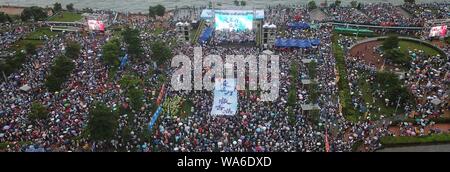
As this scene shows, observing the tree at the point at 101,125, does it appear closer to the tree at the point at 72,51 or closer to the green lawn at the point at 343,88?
the tree at the point at 72,51

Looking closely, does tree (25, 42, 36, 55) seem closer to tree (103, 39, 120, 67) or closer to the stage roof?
tree (103, 39, 120, 67)

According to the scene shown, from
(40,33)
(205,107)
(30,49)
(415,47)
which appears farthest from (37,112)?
(415,47)

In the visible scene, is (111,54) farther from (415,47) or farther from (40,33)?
(415,47)

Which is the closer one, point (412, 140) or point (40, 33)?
point (412, 140)

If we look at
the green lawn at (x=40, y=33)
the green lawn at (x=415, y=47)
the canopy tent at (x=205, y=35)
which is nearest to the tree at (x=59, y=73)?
the green lawn at (x=40, y=33)

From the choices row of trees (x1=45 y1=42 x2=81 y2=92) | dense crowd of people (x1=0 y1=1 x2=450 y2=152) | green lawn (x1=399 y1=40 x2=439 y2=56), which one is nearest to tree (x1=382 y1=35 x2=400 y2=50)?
green lawn (x1=399 y1=40 x2=439 y2=56)

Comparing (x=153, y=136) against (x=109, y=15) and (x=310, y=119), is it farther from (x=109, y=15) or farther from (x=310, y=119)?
(x=109, y=15)
